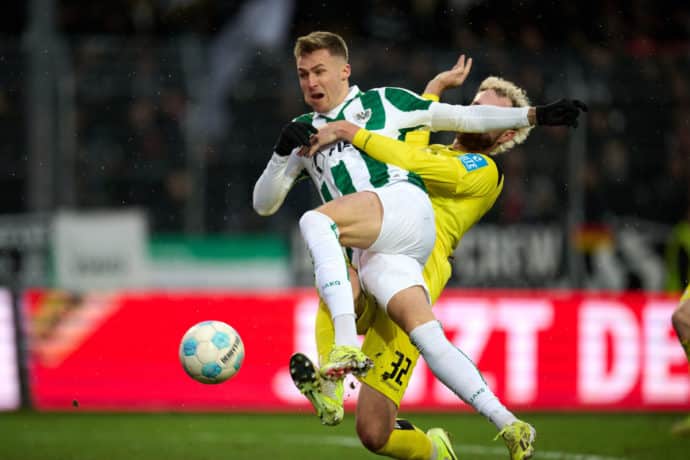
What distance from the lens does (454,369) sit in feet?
19.5

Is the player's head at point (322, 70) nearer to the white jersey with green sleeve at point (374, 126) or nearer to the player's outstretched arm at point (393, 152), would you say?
the white jersey with green sleeve at point (374, 126)

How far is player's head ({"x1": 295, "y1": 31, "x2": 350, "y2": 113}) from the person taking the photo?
6191 millimetres

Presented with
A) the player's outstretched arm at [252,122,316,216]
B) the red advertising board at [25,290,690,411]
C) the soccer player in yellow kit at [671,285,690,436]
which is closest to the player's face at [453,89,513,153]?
the player's outstretched arm at [252,122,316,216]

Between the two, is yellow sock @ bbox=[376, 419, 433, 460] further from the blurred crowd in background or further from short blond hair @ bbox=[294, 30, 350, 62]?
the blurred crowd in background

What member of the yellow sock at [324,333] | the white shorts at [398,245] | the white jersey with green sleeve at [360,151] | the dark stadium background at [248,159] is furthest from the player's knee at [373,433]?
the dark stadium background at [248,159]

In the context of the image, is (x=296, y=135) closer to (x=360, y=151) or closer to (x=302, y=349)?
(x=360, y=151)

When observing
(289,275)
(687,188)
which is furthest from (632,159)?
(289,275)

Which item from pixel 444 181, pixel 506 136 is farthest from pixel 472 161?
pixel 506 136

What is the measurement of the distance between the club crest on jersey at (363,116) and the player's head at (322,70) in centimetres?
13

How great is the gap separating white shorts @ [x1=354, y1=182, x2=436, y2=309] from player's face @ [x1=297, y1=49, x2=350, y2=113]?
0.56 meters

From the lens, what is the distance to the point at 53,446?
28.4 ft

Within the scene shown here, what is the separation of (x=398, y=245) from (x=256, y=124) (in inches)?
251

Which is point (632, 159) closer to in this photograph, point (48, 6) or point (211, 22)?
point (211, 22)

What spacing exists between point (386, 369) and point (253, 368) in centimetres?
500
